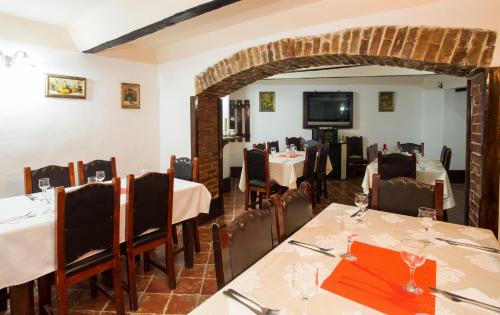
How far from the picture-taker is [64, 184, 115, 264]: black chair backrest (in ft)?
5.84

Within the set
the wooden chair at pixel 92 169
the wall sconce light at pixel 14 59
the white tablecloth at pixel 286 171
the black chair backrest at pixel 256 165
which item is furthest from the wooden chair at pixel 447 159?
the wall sconce light at pixel 14 59

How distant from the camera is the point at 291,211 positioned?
1.84 m

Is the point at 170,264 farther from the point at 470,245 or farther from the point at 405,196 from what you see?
the point at 470,245

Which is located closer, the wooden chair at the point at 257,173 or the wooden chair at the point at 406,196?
the wooden chair at the point at 406,196

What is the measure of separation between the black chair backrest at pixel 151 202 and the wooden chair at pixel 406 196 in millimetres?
1578

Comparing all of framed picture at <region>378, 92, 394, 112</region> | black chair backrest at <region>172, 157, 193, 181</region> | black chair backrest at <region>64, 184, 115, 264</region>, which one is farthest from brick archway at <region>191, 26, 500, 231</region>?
framed picture at <region>378, 92, 394, 112</region>

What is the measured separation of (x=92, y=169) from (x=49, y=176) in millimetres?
380

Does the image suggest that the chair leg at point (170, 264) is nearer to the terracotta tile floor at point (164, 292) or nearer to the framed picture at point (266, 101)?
the terracotta tile floor at point (164, 292)

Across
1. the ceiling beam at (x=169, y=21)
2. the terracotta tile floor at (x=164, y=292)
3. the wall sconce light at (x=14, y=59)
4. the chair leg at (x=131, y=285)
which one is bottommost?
the terracotta tile floor at (x=164, y=292)

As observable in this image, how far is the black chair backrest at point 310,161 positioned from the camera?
4480mm

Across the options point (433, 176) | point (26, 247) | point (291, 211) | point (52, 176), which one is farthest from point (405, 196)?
point (52, 176)

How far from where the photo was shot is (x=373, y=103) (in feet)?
23.7

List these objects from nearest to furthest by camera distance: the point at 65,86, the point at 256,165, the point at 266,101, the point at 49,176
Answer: the point at 49,176
the point at 65,86
the point at 256,165
the point at 266,101

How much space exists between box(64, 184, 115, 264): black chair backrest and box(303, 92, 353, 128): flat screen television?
6000 mm
